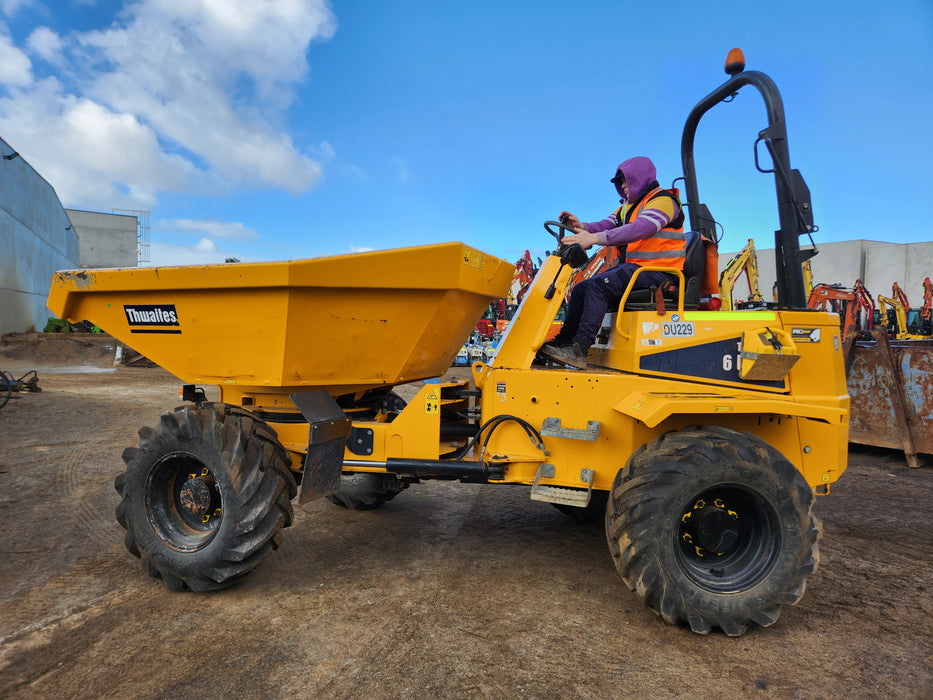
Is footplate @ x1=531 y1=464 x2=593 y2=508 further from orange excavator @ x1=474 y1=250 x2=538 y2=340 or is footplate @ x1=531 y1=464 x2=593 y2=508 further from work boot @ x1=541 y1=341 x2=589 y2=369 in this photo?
orange excavator @ x1=474 y1=250 x2=538 y2=340

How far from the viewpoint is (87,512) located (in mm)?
4523

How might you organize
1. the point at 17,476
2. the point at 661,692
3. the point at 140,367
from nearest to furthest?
1. the point at 661,692
2. the point at 17,476
3. the point at 140,367

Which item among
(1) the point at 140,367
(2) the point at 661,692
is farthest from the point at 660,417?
(1) the point at 140,367

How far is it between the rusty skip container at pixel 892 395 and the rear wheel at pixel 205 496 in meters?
6.53

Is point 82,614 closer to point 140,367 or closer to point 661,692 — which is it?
point 661,692

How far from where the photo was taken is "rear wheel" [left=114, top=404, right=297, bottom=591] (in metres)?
3.18

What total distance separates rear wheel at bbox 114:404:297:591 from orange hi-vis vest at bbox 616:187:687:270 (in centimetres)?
243

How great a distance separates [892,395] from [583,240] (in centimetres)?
518

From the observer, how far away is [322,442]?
3330 millimetres

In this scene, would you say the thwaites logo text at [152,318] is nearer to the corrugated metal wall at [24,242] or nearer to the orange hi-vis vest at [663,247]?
the orange hi-vis vest at [663,247]

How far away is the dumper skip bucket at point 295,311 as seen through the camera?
319cm

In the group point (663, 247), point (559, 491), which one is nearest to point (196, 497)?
point (559, 491)

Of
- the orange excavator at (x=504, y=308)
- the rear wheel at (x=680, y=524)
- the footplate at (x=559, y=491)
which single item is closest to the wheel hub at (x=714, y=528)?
the rear wheel at (x=680, y=524)

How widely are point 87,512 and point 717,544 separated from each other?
455 centimetres
